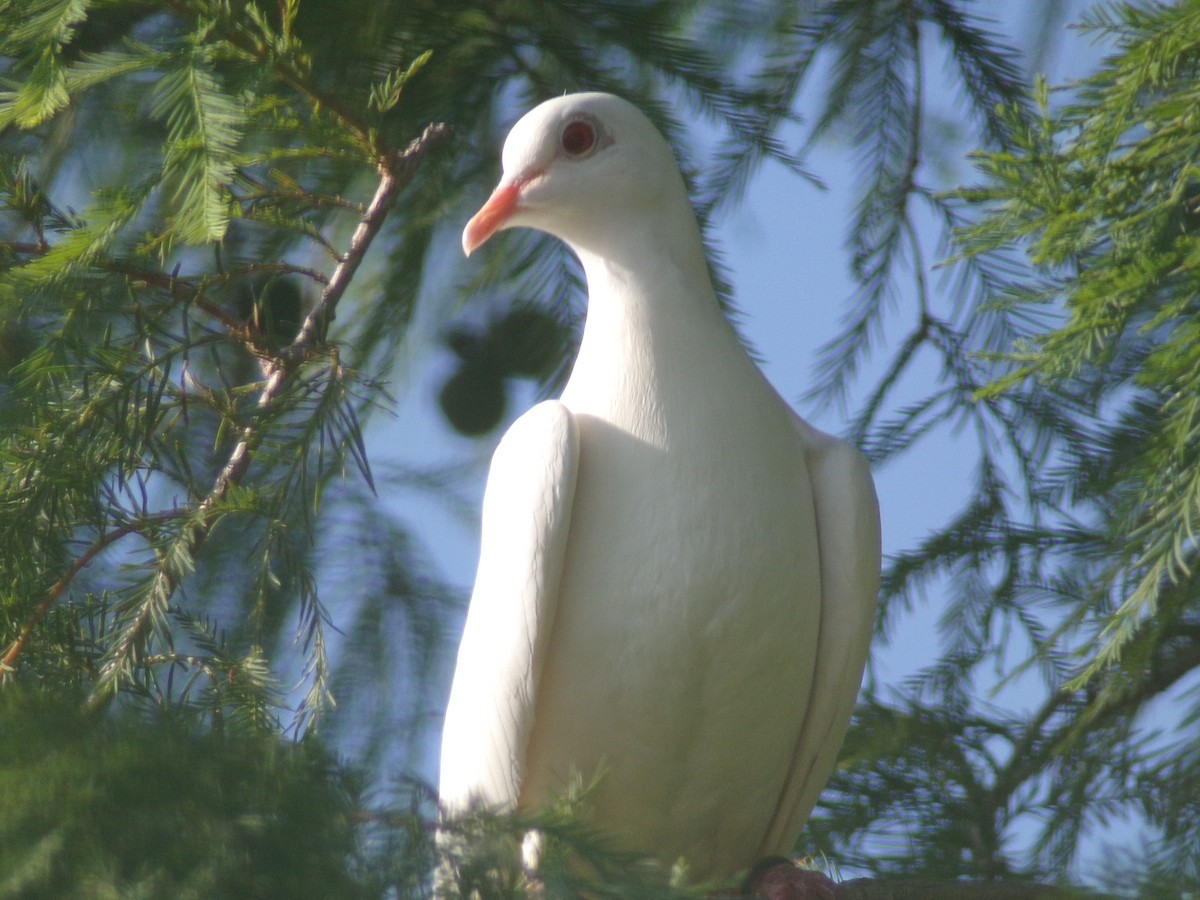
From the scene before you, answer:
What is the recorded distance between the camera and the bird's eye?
7.13 feet

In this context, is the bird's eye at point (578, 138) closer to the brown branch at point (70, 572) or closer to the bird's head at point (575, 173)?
the bird's head at point (575, 173)

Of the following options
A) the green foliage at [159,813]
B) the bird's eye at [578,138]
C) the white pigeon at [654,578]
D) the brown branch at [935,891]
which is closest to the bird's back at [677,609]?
the white pigeon at [654,578]

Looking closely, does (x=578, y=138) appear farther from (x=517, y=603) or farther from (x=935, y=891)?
(x=935, y=891)

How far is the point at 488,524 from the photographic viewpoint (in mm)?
2037

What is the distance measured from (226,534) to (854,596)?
3.33 ft

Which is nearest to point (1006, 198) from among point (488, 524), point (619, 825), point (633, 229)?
point (633, 229)

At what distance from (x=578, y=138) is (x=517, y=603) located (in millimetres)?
760

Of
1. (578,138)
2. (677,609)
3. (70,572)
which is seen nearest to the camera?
(70,572)

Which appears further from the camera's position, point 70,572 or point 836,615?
point 836,615

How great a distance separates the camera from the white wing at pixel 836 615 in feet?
6.84

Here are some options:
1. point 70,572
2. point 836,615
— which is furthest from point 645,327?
point 70,572

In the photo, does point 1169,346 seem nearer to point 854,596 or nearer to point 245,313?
point 854,596

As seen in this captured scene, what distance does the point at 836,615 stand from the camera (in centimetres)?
209

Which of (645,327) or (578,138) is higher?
(578,138)
